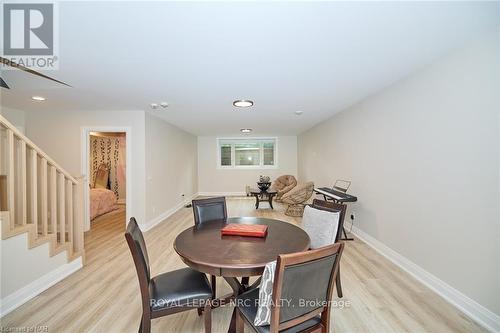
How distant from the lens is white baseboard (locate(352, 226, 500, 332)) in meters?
1.67

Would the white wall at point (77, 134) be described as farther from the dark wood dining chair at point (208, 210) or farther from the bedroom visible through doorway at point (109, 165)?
the dark wood dining chair at point (208, 210)

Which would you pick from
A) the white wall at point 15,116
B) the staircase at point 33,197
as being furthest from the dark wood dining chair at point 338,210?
the white wall at point 15,116

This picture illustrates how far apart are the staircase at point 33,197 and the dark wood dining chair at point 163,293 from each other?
58.8 inches

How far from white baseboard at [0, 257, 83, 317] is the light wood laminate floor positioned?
0.06 m

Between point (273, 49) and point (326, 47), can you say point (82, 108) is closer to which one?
point (273, 49)

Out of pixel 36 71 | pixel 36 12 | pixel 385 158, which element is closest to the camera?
pixel 36 12

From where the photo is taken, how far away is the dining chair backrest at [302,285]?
101 cm

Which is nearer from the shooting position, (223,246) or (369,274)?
(223,246)

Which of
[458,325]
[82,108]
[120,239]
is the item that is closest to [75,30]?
[82,108]

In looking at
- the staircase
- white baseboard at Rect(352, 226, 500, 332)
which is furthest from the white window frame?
the staircase

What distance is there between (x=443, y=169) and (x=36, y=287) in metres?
4.21

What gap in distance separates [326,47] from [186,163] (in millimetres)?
5593

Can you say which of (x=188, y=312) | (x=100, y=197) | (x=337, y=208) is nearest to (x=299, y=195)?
(x=337, y=208)

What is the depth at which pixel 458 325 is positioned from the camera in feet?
5.59
